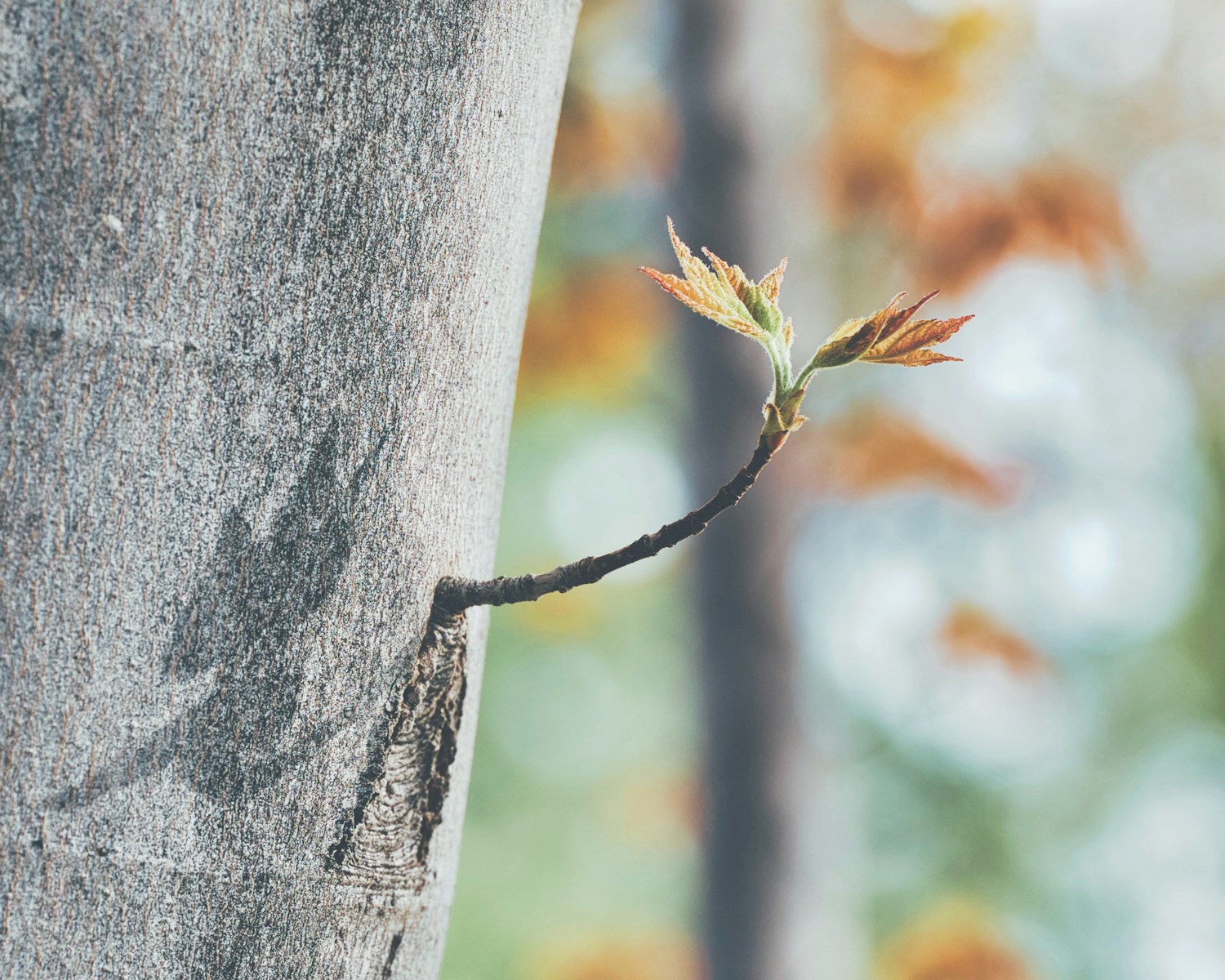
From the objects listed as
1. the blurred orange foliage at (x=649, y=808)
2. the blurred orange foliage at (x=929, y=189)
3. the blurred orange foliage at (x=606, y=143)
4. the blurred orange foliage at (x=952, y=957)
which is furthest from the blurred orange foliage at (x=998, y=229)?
the blurred orange foliage at (x=649, y=808)

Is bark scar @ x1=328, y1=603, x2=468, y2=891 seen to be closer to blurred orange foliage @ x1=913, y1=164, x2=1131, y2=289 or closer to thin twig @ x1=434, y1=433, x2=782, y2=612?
thin twig @ x1=434, y1=433, x2=782, y2=612

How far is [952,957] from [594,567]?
22.7 ft

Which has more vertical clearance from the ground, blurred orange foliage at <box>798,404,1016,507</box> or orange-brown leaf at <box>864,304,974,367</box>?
blurred orange foliage at <box>798,404,1016,507</box>

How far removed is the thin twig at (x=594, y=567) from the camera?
1.35 ft

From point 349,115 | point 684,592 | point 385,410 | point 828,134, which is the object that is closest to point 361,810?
point 385,410

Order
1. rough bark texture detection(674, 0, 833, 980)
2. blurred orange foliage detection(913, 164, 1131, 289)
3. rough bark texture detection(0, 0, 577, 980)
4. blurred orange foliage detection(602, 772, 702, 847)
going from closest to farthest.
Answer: rough bark texture detection(0, 0, 577, 980) < rough bark texture detection(674, 0, 833, 980) < blurred orange foliage detection(913, 164, 1131, 289) < blurred orange foliage detection(602, 772, 702, 847)

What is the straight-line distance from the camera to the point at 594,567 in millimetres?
452

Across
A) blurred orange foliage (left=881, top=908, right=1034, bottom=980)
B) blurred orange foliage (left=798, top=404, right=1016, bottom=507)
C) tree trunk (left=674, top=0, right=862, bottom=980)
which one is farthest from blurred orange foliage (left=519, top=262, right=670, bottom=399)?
blurred orange foliage (left=881, top=908, right=1034, bottom=980)

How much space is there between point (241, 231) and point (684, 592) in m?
2.17

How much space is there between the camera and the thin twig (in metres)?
0.41

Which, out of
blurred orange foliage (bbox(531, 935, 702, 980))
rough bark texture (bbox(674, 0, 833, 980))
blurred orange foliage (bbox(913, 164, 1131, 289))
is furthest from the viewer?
blurred orange foliage (bbox(531, 935, 702, 980))

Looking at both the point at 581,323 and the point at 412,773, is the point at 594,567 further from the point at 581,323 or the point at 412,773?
the point at 581,323

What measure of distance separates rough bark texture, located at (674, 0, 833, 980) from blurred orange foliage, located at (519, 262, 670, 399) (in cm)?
237

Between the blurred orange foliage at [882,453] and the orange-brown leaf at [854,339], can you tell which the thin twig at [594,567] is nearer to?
the orange-brown leaf at [854,339]
